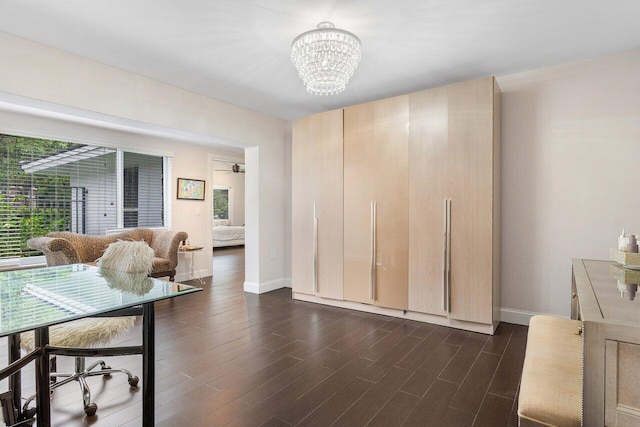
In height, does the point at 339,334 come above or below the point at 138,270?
below

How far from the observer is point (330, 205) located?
4.10 meters

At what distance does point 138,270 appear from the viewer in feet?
7.06

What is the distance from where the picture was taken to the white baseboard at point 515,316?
3.29 metres

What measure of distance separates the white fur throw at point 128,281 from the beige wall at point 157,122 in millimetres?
1768

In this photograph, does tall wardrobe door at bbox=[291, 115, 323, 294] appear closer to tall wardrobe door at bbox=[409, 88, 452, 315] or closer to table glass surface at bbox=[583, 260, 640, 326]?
tall wardrobe door at bbox=[409, 88, 452, 315]

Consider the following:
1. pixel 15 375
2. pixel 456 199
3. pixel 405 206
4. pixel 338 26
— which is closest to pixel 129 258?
pixel 15 375

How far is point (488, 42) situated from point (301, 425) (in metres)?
3.15

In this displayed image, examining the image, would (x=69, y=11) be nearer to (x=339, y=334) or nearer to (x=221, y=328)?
(x=221, y=328)

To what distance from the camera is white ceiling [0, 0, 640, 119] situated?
2.21 meters

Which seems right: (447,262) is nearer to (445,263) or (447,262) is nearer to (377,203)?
(445,263)

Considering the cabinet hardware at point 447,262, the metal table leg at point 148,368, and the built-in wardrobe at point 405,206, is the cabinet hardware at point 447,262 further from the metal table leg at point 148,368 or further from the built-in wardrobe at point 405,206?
the metal table leg at point 148,368

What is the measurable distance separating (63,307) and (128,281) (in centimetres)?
50

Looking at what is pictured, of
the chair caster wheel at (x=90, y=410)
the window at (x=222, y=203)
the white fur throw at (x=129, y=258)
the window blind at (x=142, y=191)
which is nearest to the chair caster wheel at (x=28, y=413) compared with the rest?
the chair caster wheel at (x=90, y=410)

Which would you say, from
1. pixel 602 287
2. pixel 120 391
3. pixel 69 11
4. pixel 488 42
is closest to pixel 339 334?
pixel 120 391
